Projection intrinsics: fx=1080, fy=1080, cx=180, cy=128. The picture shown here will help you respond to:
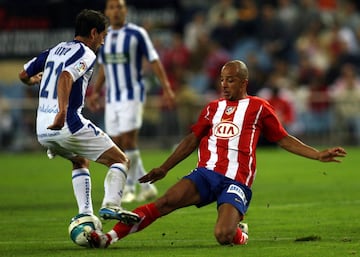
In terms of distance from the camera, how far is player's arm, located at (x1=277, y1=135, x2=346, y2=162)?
9023 millimetres

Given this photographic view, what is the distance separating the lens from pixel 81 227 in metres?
9.49

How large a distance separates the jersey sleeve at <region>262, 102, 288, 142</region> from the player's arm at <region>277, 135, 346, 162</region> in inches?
2.0

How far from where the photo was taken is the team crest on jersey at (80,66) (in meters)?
9.82

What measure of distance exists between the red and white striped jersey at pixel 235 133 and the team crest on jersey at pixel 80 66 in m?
1.15

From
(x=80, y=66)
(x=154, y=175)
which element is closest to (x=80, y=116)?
(x=80, y=66)

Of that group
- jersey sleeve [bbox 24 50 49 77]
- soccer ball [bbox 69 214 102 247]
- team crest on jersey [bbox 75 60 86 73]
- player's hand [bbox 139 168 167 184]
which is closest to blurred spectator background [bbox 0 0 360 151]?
jersey sleeve [bbox 24 50 49 77]

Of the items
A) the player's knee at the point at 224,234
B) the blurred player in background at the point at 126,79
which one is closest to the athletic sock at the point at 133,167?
the blurred player in background at the point at 126,79

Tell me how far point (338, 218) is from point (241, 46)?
54.0 ft

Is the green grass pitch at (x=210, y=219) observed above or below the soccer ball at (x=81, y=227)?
below

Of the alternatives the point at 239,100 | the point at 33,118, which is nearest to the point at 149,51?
the point at 239,100

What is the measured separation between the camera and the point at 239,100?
9922 millimetres

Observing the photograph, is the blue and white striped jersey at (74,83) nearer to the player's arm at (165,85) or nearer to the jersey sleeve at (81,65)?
the jersey sleeve at (81,65)

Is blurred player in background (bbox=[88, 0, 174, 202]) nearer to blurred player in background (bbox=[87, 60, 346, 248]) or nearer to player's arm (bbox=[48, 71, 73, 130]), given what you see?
blurred player in background (bbox=[87, 60, 346, 248])

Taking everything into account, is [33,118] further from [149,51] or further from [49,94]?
[49,94]
